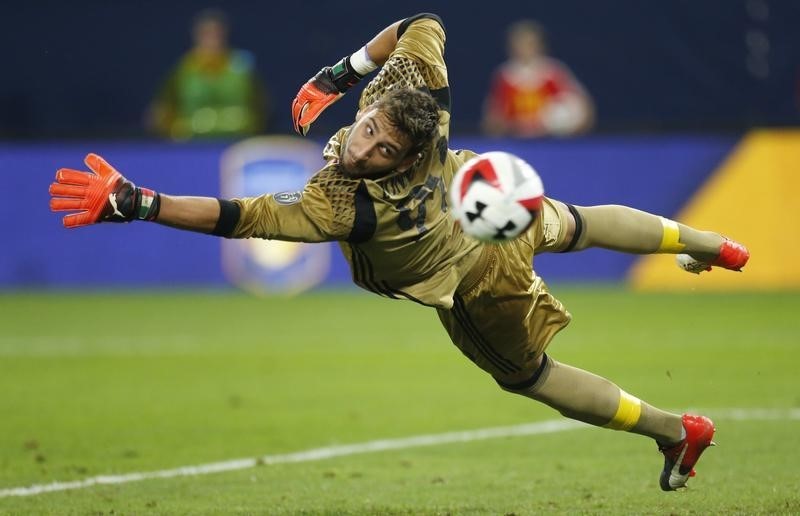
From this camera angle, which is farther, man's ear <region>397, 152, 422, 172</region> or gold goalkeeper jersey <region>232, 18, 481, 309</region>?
man's ear <region>397, 152, 422, 172</region>

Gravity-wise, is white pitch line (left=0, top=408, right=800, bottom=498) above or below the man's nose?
below

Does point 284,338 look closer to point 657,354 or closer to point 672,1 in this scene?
point 657,354

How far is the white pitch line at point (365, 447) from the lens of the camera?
7.50m

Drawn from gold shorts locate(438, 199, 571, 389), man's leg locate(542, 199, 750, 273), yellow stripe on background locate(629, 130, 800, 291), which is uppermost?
man's leg locate(542, 199, 750, 273)

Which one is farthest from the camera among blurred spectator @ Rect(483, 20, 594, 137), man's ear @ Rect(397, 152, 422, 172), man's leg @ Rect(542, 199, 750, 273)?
blurred spectator @ Rect(483, 20, 594, 137)

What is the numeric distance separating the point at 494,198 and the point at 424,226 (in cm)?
56

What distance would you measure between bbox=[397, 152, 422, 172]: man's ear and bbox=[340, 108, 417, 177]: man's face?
39 mm

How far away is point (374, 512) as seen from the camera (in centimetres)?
666

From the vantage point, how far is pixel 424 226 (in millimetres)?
6281

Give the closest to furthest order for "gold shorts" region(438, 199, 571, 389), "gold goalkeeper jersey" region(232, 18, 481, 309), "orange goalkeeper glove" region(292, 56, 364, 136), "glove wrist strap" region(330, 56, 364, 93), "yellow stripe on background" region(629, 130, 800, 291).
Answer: "gold goalkeeper jersey" region(232, 18, 481, 309), "gold shorts" region(438, 199, 571, 389), "orange goalkeeper glove" region(292, 56, 364, 136), "glove wrist strap" region(330, 56, 364, 93), "yellow stripe on background" region(629, 130, 800, 291)

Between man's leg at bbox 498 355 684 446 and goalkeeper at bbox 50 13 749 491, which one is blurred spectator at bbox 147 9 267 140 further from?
man's leg at bbox 498 355 684 446

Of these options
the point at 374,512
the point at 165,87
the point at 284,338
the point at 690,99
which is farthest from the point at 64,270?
the point at 374,512

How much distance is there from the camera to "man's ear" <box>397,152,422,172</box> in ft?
20.5

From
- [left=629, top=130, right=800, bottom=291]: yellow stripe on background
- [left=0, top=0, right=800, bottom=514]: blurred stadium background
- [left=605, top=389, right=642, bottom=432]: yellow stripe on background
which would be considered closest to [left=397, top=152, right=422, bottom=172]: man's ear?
[left=605, top=389, right=642, bottom=432]: yellow stripe on background
